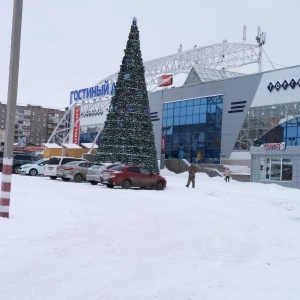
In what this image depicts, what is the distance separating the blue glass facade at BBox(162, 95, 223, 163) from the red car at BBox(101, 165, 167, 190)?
28683 mm

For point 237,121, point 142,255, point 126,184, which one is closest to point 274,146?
point 237,121

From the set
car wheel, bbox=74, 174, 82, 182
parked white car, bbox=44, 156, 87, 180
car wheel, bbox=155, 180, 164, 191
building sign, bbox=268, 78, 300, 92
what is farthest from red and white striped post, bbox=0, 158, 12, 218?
building sign, bbox=268, 78, 300, 92

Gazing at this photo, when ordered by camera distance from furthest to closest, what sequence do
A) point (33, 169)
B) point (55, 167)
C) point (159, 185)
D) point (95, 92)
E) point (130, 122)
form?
point (95, 92)
point (33, 169)
point (130, 122)
point (55, 167)
point (159, 185)

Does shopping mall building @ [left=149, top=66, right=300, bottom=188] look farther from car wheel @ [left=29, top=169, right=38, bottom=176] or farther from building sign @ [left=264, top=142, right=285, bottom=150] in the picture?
car wheel @ [left=29, top=169, right=38, bottom=176]

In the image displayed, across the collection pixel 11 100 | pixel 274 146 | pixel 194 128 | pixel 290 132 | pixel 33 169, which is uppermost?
pixel 194 128

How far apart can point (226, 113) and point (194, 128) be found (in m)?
5.69

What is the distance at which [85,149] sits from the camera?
57.9m

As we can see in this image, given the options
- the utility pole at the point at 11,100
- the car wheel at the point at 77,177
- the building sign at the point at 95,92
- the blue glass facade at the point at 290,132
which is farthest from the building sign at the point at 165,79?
the utility pole at the point at 11,100

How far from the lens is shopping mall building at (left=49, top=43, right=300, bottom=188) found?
4275 cm

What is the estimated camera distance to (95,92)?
72.2m

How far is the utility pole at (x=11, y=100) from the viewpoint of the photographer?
473 inches

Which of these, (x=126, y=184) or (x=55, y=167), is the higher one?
(x=55, y=167)

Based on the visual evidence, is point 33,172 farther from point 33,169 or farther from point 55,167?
point 55,167

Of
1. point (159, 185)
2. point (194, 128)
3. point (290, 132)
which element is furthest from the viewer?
point (194, 128)
